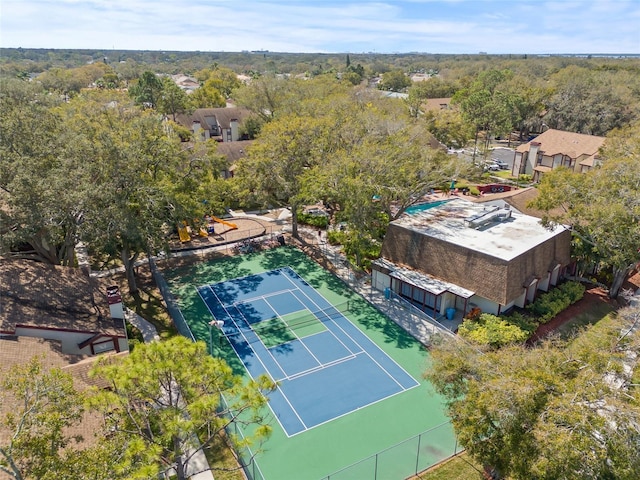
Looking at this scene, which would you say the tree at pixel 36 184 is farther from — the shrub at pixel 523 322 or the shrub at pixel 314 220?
the shrub at pixel 523 322

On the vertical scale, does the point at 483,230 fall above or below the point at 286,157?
below

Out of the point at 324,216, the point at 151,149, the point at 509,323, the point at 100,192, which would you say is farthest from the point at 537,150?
the point at 100,192

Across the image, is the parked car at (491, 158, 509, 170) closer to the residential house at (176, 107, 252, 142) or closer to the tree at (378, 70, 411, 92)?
the residential house at (176, 107, 252, 142)

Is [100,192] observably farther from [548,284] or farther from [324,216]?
[548,284]

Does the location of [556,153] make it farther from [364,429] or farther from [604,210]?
[364,429]

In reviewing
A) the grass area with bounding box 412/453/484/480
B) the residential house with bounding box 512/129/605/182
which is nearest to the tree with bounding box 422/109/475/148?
the residential house with bounding box 512/129/605/182

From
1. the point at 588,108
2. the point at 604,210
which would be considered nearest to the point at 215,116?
the point at 588,108

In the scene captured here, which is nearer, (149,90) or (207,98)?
(149,90)
